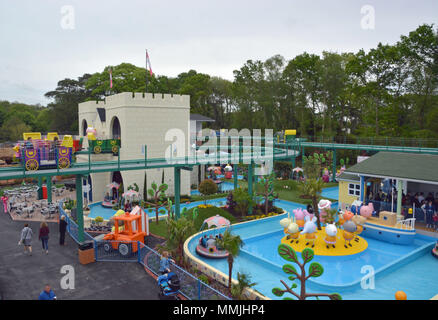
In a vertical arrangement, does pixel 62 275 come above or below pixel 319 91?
below

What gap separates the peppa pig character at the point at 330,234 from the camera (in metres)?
17.3

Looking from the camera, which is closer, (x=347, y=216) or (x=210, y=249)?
(x=210, y=249)

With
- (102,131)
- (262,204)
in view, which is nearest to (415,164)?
(262,204)

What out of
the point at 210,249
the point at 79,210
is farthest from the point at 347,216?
the point at 79,210

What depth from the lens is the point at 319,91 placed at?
55.8 m

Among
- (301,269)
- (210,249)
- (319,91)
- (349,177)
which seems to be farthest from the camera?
(319,91)

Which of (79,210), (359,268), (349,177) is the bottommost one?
(359,268)

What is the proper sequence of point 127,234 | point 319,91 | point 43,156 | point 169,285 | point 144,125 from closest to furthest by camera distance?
point 169,285 < point 43,156 < point 127,234 < point 144,125 < point 319,91

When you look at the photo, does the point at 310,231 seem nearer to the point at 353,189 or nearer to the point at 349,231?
the point at 349,231

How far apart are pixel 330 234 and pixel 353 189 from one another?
860cm

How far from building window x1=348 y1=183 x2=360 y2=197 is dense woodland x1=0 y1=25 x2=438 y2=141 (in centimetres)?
2293

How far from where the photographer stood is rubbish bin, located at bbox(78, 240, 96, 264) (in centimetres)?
1454

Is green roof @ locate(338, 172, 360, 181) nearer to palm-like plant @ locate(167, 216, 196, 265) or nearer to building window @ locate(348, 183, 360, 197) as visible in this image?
building window @ locate(348, 183, 360, 197)
